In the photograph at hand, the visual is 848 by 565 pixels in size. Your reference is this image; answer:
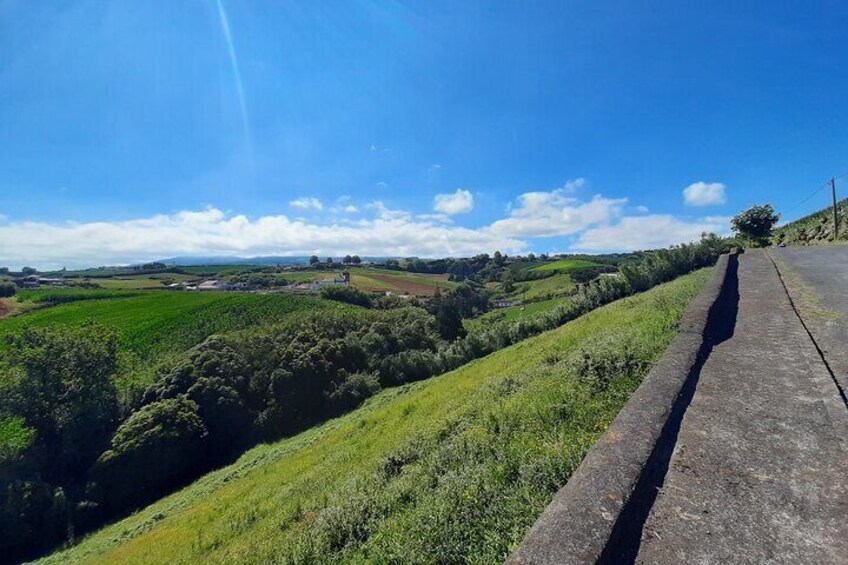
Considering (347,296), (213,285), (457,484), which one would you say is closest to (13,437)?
(457,484)

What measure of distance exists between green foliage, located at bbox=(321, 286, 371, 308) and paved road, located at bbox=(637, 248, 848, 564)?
82780mm

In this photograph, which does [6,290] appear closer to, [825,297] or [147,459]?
[147,459]

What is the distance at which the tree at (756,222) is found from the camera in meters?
42.6

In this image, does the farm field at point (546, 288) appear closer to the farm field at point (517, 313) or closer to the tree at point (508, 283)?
the tree at point (508, 283)

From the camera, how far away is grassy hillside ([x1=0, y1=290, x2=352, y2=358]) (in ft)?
181

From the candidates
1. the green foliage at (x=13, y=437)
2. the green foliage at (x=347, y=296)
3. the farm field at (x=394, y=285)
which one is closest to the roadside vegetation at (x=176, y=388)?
the green foliage at (x=13, y=437)

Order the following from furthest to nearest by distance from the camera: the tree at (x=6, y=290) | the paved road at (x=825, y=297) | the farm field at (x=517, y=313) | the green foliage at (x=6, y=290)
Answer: the tree at (x=6, y=290), the green foliage at (x=6, y=290), the farm field at (x=517, y=313), the paved road at (x=825, y=297)

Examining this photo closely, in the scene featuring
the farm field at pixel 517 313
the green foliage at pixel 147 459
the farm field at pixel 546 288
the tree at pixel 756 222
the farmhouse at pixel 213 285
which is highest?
the tree at pixel 756 222

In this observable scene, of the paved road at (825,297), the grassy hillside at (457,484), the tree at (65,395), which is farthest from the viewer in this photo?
the tree at (65,395)

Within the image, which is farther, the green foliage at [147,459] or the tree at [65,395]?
the tree at [65,395]

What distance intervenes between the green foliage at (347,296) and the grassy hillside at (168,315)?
6193mm

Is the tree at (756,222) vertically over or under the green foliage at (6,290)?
over

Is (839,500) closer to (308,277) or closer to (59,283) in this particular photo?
(308,277)

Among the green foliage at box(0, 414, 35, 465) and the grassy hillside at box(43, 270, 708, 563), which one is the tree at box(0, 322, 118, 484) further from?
the grassy hillside at box(43, 270, 708, 563)
